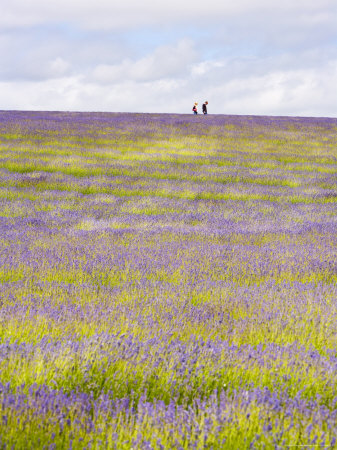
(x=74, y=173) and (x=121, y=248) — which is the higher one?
(x=74, y=173)

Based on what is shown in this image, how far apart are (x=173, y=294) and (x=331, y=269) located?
1934 mm

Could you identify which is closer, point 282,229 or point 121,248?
point 121,248

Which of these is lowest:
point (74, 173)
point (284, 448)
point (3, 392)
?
point (284, 448)

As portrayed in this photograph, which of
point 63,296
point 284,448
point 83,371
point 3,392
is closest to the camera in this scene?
point 284,448

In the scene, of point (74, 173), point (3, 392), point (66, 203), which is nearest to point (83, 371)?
point (3, 392)

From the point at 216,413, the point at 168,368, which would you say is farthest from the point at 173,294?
the point at 216,413

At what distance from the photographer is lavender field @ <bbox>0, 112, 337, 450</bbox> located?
182 cm

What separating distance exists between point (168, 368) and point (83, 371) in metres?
0.44

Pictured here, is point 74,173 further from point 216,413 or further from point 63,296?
point 216,413

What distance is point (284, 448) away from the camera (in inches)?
68.5

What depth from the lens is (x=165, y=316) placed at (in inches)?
125

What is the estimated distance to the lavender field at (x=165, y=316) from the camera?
1.82m

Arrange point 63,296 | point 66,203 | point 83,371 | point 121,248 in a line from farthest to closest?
point 66,203, point 121,248, point 63,296, point 83,371

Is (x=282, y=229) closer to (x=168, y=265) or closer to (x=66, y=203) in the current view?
(x=168, y=265)
